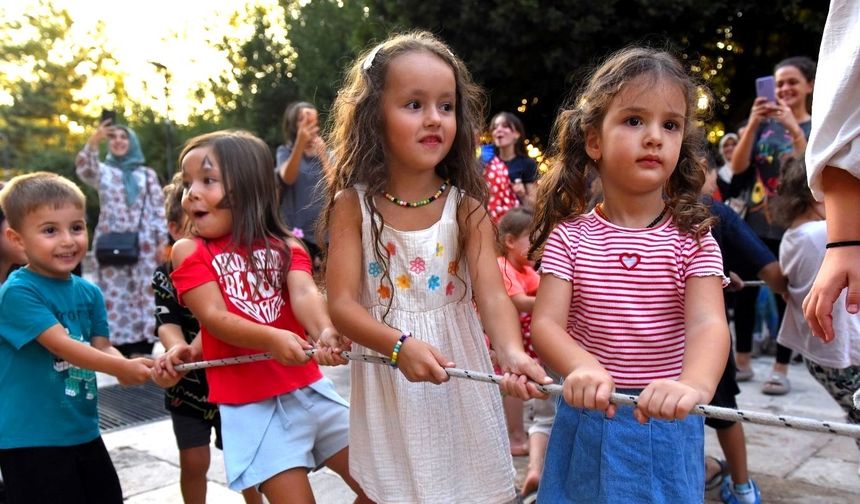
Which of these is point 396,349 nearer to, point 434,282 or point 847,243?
point 434,282

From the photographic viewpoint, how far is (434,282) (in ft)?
7.14

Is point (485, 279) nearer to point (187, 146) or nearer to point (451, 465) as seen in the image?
point (451, 465)

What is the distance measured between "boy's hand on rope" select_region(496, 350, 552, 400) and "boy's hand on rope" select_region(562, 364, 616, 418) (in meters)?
0.11

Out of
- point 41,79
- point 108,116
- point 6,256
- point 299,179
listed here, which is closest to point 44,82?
point 41,79

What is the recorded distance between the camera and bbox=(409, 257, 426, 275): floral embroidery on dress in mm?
2158

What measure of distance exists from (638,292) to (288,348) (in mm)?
967

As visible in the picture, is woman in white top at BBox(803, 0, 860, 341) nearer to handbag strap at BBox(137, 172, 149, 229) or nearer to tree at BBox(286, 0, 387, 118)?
handbag strap at BBox(137, 172, 149, 229)

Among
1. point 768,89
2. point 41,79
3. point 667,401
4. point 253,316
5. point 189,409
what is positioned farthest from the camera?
point 41,79

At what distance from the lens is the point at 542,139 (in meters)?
13.1

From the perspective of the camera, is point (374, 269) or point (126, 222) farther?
point (126, 222)

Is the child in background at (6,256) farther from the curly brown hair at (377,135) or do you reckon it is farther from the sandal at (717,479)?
the sandal at (717,479)

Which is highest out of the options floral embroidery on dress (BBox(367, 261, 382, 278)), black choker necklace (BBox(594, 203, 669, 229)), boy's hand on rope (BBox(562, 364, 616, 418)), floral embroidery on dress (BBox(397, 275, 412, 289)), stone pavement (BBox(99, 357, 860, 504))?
black choker necklace (BBox(594, 203, 669, 229))

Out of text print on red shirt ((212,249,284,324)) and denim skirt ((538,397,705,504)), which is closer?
denim skirt ((538,397,705,504))

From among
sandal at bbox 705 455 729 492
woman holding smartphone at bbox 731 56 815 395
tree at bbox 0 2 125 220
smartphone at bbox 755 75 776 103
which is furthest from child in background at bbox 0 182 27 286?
tree at bbox 0 2 125 220
